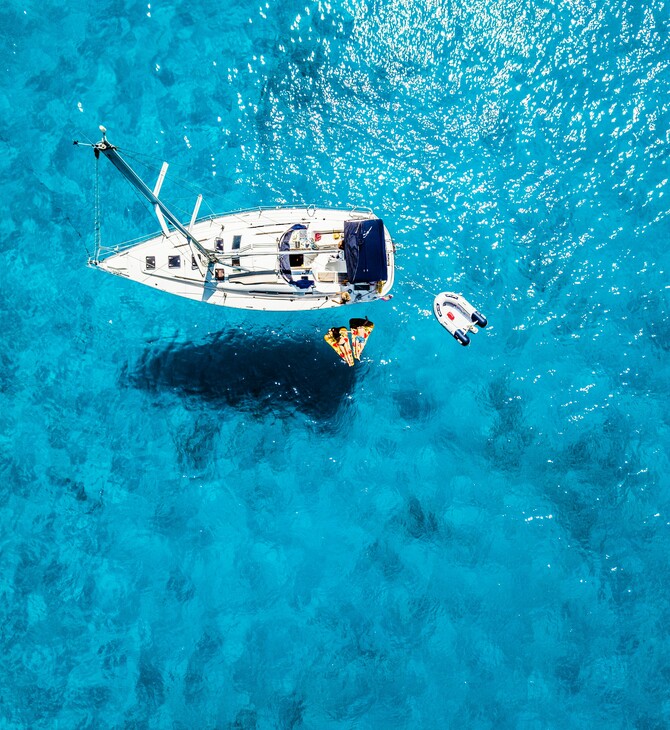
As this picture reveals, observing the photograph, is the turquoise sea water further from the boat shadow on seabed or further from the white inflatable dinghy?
the white inflatable dinghy

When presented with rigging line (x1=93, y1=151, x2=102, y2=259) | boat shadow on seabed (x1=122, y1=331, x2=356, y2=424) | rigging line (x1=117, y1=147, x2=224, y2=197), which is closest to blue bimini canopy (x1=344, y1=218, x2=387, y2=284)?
boat shadow on seabed (x1=122, y1=331, x2=356, y2=424)

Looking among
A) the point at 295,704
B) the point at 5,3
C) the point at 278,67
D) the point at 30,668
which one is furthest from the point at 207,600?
the point at 5,3

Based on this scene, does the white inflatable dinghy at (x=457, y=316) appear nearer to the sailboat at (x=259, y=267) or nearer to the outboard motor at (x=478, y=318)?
the outboard motor at (x=478, y=318)

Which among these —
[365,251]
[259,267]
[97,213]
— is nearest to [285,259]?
[259,267]

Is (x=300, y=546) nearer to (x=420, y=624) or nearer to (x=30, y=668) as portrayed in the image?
(x=420, y=624)

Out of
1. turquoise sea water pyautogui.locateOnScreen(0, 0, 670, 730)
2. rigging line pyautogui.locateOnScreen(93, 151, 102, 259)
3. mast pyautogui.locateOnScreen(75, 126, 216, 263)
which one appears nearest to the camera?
mast pyautogui.locateOnScreen(75, 126, 216, 263)
